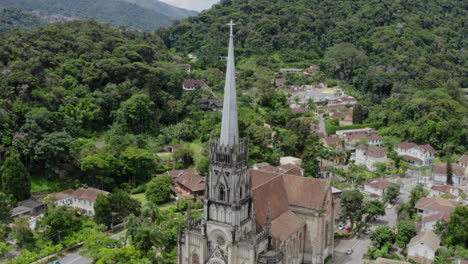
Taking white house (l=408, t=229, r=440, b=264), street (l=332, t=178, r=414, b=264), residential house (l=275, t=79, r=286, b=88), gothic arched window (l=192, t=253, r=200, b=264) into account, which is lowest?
street (l=332, t=178, r=414, b=264)

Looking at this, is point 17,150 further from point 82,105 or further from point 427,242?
point 427,242

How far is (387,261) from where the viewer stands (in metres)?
38.4

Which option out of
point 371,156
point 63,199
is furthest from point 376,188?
point 63,199

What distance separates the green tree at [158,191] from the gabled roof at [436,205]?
29.3 m

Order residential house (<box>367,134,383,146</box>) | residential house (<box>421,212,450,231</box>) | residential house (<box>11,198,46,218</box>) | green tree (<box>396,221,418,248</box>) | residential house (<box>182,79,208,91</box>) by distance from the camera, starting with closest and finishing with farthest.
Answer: green tree (<box>396,221,418,248</box>)
residential house (<box>421,212,450,231</box>)
residential house (<box>11,198,46,218</box>)
residential house (<box>367,134,383,146</box>)
residential house (<box>182,79,208,91</box>)

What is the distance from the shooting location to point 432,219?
47.2 m

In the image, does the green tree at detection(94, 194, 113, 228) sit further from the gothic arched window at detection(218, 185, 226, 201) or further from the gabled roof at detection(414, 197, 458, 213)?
the gabled roof at detection(414, 197, 458, 213)

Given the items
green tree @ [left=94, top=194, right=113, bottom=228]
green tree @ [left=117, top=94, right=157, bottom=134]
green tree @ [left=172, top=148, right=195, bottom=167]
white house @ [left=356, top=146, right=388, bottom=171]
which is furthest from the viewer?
green tree @ [left=117, top=94, right=157, bottom=134]

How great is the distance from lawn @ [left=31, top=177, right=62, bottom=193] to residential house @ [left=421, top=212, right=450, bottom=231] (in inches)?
1707

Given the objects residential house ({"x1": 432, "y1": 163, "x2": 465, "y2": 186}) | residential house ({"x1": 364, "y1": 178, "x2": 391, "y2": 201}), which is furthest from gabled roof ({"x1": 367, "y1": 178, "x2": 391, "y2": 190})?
residential house ({"x1": 432, "y1": 163, "x2": 465, "y2": 186})

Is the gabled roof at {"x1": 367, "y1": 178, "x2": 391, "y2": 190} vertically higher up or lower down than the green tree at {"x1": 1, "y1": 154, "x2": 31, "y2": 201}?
lower down

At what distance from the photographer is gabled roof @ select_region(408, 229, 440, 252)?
41.6 metres

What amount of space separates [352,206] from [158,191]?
73.7 ft

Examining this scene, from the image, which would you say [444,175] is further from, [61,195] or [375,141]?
[61,195]
